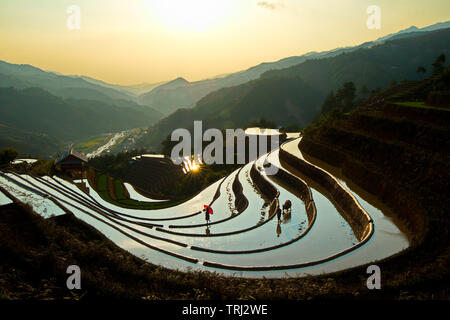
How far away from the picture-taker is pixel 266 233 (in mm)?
13844

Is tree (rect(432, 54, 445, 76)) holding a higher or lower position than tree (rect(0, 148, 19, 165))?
higher

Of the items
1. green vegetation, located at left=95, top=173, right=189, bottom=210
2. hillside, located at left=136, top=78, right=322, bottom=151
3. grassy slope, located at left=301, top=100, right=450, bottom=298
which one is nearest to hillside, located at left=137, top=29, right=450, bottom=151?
hillside, located at left=136, top=78, right=322, bottom=151

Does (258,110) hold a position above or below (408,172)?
above

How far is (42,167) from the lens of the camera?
91.2 feet

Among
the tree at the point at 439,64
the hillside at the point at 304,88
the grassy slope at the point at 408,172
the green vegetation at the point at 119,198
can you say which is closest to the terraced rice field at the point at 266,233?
the grassy slope at the point at 408,172

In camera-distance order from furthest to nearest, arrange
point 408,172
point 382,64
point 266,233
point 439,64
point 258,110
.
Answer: point 382,64, point 258,110, point 439,64, point 408,172, point 266,233

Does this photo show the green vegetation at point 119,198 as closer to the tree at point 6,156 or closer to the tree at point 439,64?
the tree at point 6,156

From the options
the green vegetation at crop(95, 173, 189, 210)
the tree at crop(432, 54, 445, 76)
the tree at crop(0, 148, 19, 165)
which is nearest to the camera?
the green vegetation at crop(95, 173, 189, 210)

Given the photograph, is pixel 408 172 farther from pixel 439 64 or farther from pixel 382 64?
pixel 382 64

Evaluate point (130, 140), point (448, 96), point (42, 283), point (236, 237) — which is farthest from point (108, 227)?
point (130, 140)

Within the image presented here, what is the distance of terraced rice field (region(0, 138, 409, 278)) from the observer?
1009 cm

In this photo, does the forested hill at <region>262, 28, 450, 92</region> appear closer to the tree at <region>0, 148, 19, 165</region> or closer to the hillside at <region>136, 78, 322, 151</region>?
the hillside at <region>136, 78, 322, 151</region>

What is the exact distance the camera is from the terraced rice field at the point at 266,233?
10094 mm

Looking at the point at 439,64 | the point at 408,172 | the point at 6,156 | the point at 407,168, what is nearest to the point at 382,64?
the point at 439,64
